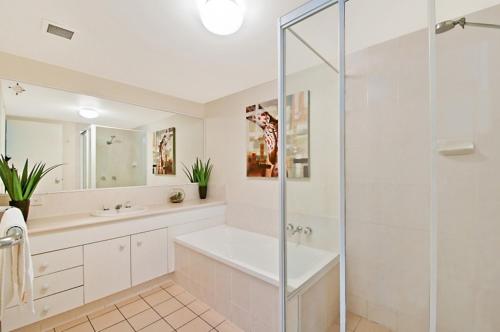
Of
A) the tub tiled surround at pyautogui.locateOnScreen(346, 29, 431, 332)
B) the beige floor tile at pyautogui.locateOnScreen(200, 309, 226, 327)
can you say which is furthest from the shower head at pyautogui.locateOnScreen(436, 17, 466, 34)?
the beige floor tile at pyautogui.locateOnScreen(200, 309, 226, 327)

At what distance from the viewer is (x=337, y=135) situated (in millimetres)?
1408

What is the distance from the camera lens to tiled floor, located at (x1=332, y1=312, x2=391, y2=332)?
1.38 meters

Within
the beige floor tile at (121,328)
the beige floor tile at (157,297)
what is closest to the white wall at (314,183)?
the beige floor tile at (157,297)

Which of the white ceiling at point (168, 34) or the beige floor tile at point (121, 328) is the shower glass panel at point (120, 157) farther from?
the beige floor tile at point (121, 328)

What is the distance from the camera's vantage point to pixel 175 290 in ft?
7.52

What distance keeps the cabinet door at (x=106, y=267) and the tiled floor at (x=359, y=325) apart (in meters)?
1.88

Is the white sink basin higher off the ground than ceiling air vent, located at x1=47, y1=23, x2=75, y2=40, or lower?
lower

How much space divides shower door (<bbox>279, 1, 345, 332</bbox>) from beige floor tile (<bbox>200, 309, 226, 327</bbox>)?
0.74m

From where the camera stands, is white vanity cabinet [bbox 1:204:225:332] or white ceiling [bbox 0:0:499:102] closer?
white ceiling [bbox 0:0:499:102]

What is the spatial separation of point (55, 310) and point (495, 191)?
3152 millimetres

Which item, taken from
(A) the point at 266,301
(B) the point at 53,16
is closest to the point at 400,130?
(A) the point at 266,301

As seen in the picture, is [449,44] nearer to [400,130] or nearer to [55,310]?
[400,130]

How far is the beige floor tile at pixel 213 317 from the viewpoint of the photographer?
1.81 m

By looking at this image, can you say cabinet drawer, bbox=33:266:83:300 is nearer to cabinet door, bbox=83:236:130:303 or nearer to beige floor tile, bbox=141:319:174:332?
cabinet door, bbox=83:236:130:303
